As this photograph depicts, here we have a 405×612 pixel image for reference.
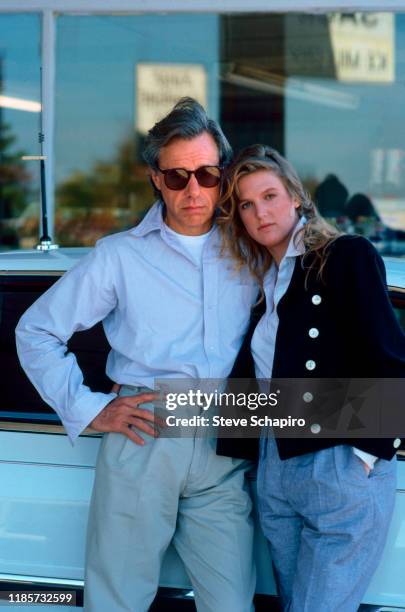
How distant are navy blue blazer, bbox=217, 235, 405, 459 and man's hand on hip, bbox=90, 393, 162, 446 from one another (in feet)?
1.20

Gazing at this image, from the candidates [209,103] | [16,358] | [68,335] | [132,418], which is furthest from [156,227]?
[209,103]

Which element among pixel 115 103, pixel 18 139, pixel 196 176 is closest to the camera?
pixel 196 176

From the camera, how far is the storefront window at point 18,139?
730 cm

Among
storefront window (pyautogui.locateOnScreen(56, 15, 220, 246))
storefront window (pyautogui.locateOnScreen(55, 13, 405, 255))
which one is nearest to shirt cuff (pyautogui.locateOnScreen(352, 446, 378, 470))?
storefront window (pyautogui.locateOnScreen(55, 13, 405, 255))

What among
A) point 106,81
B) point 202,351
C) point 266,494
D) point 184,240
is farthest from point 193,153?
point 106,81

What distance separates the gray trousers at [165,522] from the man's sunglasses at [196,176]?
22.9 inches

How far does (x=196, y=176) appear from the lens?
Result: 253 centimetres

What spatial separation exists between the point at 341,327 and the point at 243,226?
0.46 m

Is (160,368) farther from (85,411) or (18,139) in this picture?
(18,139)

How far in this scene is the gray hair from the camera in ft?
8.23

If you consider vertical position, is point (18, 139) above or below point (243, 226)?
above

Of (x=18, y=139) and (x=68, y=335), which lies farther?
(x=18, y=139)

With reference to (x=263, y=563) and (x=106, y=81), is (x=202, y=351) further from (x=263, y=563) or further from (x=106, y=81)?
(x=106, y=81)

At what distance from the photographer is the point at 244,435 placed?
2482mm
